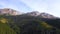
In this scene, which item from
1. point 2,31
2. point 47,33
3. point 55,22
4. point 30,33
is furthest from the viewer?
point 55,22

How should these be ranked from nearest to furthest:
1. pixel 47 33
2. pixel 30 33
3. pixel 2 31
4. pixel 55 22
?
pixel 2 31 → pixel 47 33 → pixel 30 33 → pixel 55 22

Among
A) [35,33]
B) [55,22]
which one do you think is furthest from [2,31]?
[55,22]

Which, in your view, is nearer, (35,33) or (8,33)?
(8,33)

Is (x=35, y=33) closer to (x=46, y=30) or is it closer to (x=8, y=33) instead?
(x=46, y=30)

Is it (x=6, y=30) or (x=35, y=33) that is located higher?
(x=6, y=30)

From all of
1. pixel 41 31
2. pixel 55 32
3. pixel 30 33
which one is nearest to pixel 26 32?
pixel 30 33

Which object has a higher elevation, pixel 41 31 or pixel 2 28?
pixel 2 28

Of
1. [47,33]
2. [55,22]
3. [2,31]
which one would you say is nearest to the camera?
[2,31]

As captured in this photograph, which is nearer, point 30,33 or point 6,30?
point 6,30

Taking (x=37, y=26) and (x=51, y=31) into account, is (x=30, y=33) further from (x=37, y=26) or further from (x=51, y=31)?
(x=51, y=31)
